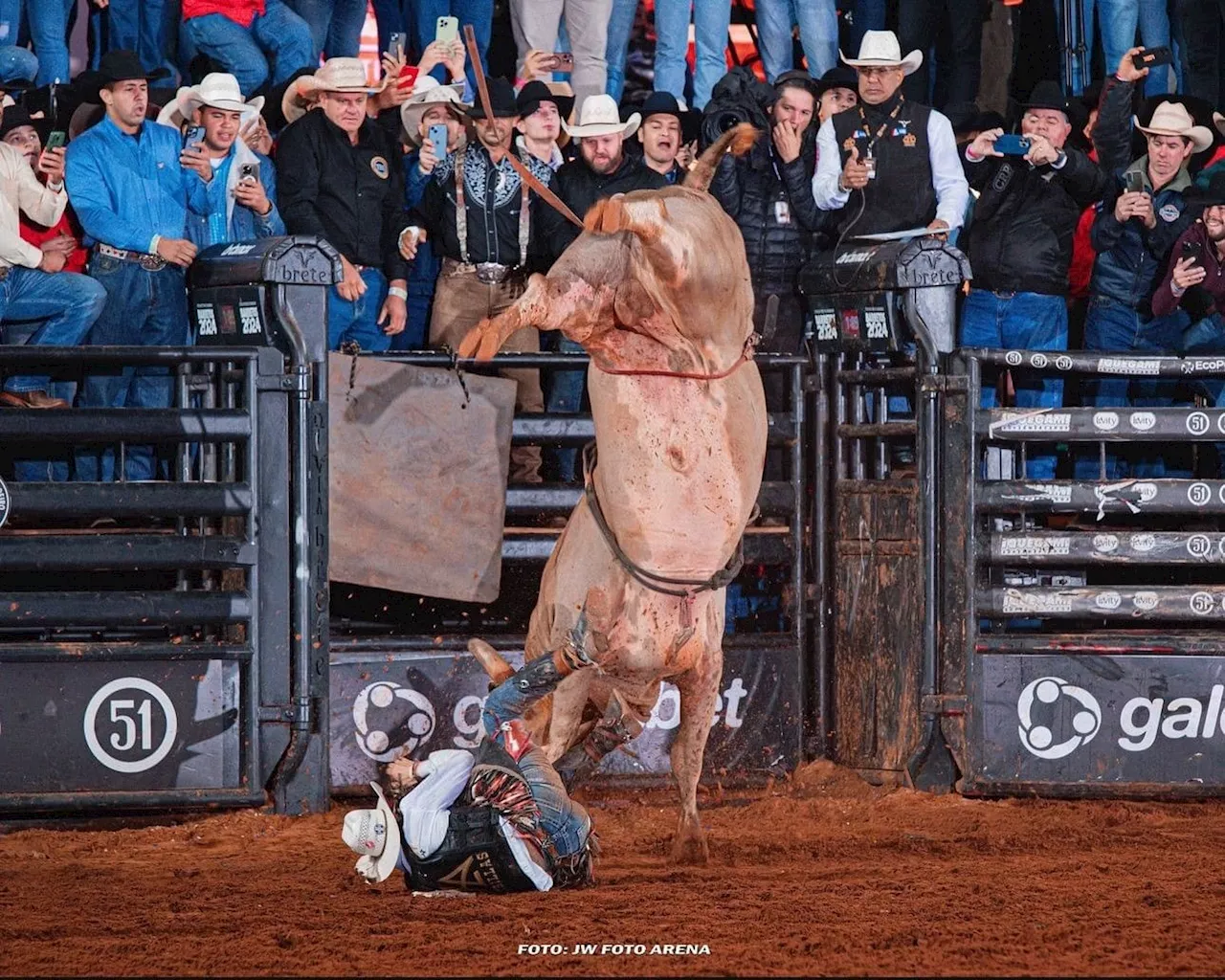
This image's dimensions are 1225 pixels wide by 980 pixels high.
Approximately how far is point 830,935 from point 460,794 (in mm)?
1277

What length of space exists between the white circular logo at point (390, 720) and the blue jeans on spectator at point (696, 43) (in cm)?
452

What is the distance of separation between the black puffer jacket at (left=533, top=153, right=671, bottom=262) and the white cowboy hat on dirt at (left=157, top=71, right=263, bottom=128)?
154 centimetres

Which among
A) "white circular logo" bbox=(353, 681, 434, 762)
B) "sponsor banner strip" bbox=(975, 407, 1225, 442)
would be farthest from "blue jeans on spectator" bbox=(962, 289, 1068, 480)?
"white circular logo" bbox=(353, 681, 434, 762)

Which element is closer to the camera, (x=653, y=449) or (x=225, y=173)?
(x=653, y=449)

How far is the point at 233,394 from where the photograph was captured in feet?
22.8

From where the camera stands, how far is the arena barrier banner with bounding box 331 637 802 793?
22.8 ft

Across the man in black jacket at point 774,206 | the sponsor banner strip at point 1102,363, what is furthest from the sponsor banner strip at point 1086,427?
the man in black jacket at point 774,206

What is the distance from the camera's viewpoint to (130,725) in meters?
6.50

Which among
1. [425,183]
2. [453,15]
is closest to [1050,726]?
[425,183]

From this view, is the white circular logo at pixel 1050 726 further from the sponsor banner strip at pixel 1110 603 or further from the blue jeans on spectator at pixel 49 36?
the blue jeans on spectator at pixel 49 36

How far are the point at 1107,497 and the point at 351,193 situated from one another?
3.98 metres

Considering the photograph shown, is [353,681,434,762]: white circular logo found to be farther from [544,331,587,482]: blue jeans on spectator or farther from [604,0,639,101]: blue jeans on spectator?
[604,0,639,101]: blue jeans on spectator

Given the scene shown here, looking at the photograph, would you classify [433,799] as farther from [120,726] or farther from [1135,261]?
[1135,261]

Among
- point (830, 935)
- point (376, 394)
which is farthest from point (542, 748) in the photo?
point (376, 394)
